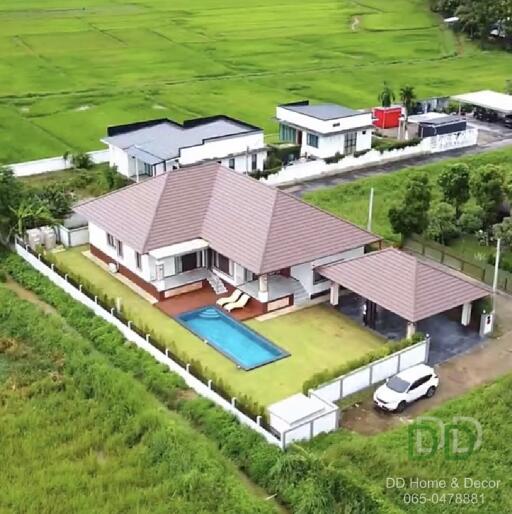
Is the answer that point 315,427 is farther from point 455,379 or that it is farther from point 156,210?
point 156,210

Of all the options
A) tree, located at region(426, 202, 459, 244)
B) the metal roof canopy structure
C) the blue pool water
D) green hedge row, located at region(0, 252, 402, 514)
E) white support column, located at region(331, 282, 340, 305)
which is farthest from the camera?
the metal roof canopy structure

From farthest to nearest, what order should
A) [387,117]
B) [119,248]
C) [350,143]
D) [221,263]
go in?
[387,117], [350,143], [119,248], [221,263]

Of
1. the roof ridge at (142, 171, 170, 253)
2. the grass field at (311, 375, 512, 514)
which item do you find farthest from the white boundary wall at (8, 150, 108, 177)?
the grass field at (311, 375, 512, 514)

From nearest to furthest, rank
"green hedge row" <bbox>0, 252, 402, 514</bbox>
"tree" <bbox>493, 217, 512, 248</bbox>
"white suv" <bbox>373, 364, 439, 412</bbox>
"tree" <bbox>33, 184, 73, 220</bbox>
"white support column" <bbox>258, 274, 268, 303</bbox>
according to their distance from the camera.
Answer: "green hedge row" <bbox>0, 252, 402, 514</bbox>
"white suv" <bbox>373, 364, 439, 412</bbox>
"white support column" <bbox>258, 274, 268, 303</bbox>
"tree" <bbox>493, 217, 512, 248</bbox>
"tree" <bbox>33, 184, 73, 220</bbox>

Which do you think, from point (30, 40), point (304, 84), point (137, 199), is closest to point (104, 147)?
Result: point (137, 199)

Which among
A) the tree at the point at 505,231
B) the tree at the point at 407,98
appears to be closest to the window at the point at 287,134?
the tree at the point at 407,98

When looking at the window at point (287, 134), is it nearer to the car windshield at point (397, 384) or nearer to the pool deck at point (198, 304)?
the pool deck at point (198, 304)

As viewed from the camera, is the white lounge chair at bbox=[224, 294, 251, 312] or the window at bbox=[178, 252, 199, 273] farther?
the window at bbox=[178, 252, 199, 273]

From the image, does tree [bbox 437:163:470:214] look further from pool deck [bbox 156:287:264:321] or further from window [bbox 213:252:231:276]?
pool deck [bbox 156:287:264:321]

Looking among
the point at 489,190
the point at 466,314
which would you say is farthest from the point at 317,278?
the point at 489,190
